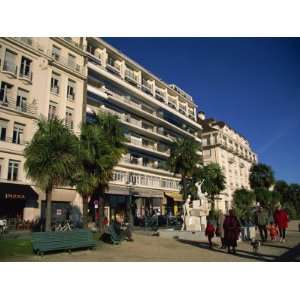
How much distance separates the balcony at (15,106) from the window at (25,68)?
7.93ft

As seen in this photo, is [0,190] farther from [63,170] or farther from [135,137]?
[135,137]

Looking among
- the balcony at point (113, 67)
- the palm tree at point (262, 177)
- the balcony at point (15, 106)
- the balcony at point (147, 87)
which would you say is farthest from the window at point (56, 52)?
the palm tree at point (262, 177)

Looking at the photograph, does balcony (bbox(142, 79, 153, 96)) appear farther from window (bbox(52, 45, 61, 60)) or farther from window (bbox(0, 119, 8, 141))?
window (bbox(0, 119, 8, 141))

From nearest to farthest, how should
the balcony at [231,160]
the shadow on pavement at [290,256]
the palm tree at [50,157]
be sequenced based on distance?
the shadow on pavement at [290,256]
the palm tree at [50,157]
the balcony at [231,160]

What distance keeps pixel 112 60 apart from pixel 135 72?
487cm

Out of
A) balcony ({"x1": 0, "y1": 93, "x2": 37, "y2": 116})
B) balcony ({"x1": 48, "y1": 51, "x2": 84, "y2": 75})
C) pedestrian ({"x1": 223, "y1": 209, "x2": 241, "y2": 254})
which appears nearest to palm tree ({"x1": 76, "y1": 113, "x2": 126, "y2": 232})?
balcony ({"x1": 0, "y1": 93, "x2": 37, "y2": 116})

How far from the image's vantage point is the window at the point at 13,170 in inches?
859

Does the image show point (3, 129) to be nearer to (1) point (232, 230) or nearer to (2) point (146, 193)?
(2) point (146, 193)

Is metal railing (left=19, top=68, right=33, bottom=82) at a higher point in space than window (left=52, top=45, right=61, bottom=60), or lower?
lower

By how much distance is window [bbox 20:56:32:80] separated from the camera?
2429cm

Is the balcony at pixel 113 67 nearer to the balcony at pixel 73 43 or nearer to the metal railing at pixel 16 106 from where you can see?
the balcony at pixel 73 43

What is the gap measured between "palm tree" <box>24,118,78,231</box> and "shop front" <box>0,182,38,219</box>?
5.69 meters

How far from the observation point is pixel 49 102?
26375 millimetres
